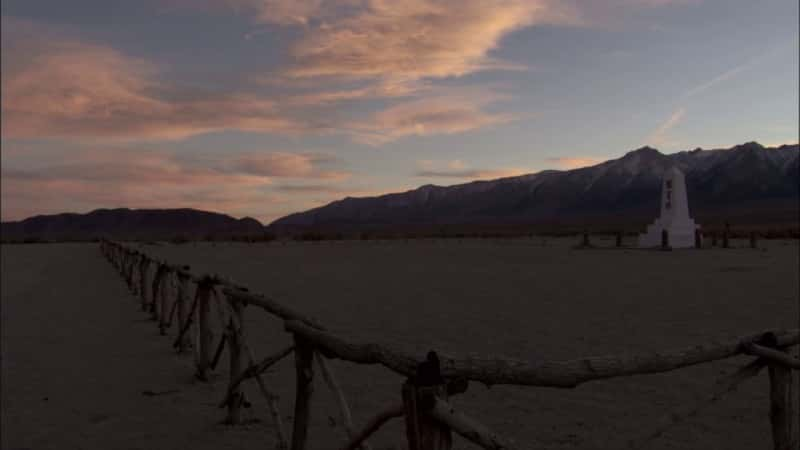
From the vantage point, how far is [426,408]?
131 inches

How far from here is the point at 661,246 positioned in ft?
126

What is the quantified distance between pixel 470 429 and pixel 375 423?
0.94 meters

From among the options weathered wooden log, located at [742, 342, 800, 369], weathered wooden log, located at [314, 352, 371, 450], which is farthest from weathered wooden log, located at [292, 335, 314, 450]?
weathered wooden log, located at [742, 342, 800, 369]

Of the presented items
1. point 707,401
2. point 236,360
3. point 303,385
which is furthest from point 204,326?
point 707,401

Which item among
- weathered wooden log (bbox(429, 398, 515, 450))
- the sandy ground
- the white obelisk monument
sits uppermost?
the white obelisk monument

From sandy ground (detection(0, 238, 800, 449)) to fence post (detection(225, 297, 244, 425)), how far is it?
157 mm

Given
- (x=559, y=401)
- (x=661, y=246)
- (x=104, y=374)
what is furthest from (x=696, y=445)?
(x=661, y=246)

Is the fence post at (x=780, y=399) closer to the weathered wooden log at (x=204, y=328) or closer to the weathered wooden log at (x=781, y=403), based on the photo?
the weathered wooden log at (x=781, y=403)

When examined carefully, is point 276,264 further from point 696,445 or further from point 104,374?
Answer: point 696,445

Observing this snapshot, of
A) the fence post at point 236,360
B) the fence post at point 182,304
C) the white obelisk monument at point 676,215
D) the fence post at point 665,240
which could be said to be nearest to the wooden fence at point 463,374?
the fence post at point 236,360

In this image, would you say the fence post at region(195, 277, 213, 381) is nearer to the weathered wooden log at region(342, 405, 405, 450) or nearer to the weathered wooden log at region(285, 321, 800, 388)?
the weathered wooden log at region(285, 321, 800, 388)

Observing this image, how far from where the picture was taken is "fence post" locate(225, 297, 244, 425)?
7.28m

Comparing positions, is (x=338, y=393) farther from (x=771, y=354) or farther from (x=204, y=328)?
(x=204, y=328)

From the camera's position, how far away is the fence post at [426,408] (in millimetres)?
3318
